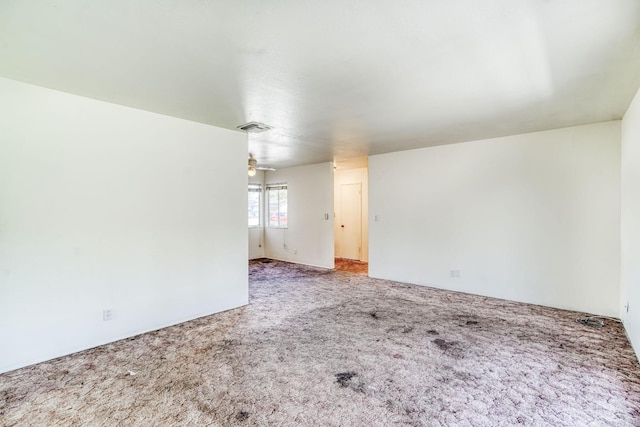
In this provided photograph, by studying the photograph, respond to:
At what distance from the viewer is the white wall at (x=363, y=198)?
25.8 ft

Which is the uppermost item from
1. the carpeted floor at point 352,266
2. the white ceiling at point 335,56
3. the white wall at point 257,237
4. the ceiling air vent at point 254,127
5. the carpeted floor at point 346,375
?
the white ceiling at point 335,56

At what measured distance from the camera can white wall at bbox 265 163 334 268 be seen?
6.94m

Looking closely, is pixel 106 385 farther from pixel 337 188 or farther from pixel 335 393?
pixel 337 188

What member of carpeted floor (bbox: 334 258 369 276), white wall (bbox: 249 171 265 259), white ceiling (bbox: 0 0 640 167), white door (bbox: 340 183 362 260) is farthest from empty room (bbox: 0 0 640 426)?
white wall (bbox: 249 171 265 259)

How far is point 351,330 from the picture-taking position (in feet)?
11.1

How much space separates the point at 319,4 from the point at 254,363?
8.95 feet

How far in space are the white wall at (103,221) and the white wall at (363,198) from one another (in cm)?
435

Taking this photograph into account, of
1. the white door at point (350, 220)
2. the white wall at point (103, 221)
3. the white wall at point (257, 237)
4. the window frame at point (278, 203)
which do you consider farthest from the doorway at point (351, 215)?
the white wall at point (103, 221)

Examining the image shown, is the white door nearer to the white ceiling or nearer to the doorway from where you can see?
the doorway

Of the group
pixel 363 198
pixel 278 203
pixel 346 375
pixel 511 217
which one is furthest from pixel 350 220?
pixel 346 375

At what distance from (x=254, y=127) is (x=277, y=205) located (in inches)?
174

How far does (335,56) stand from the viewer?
2.12 m

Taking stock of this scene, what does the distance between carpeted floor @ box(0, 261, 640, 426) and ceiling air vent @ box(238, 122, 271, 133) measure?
2.45 metres

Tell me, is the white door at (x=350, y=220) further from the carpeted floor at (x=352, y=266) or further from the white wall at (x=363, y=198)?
the carpeted floor at (x=352, y=266)
